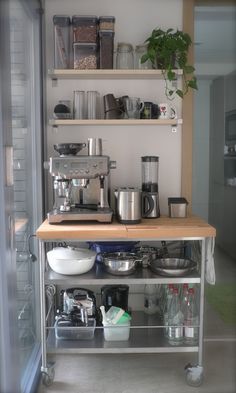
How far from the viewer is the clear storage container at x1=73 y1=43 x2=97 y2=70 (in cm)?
226

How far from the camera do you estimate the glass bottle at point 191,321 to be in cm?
211

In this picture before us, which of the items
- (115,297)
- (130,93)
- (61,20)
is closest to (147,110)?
(130,93)

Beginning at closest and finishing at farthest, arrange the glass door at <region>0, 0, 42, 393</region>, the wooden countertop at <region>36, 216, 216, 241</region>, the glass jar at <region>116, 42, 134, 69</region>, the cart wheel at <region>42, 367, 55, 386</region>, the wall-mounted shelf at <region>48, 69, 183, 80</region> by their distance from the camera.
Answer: the glass door at <region>0, 0, 42, 393</region>
the wooden countertop at <region>36, 216, 216, 241</region>
the cart wheel at <region>42, 367, 55, 386</region>
the wall-mounted shelf at <region>48, 69, 183, 80</region>
the glass jar at <region>116, 42, 134, 69</region>

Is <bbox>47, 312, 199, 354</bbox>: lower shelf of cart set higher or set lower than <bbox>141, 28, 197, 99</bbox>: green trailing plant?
lower

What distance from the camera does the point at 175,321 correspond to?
2162mm

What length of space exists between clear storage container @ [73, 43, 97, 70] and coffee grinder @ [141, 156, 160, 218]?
668 millimetres

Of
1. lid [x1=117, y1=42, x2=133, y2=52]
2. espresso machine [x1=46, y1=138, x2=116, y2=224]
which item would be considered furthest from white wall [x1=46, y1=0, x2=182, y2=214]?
espresso machine [x1=46, y1=138, x2=116, y2=224]

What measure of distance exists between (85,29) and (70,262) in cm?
140

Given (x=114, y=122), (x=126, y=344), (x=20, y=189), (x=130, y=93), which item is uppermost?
(x=130, y=93)

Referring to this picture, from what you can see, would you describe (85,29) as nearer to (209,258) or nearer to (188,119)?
(188,119)

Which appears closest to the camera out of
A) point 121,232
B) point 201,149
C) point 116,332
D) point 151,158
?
point 121,232

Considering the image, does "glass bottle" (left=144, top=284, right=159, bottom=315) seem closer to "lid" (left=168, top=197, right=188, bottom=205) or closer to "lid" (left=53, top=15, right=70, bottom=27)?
"lid" (left=168, top=197, right=188, bottom=205)

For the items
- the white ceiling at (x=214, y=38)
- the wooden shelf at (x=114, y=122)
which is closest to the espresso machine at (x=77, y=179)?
the wooden shelf at (x=114, y=122)

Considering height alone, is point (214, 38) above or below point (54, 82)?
above
